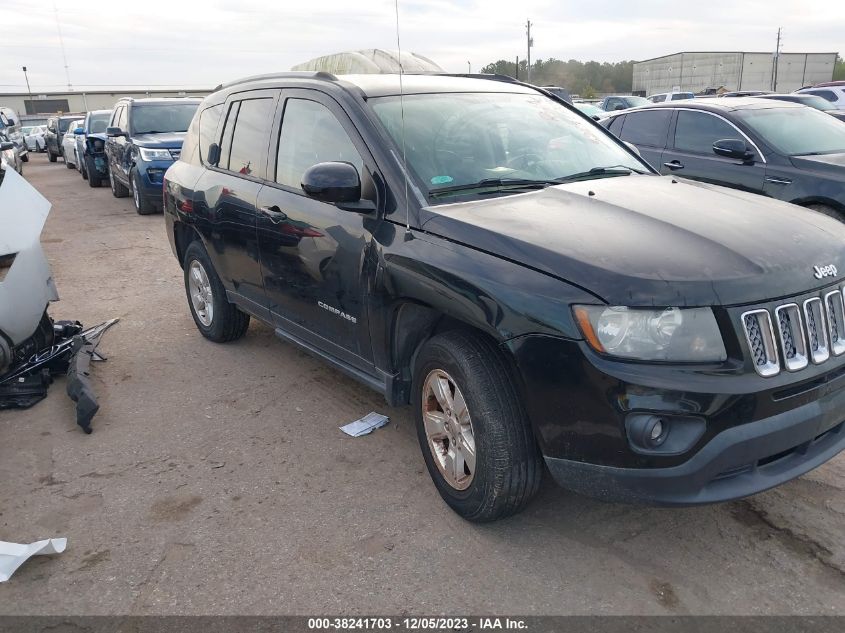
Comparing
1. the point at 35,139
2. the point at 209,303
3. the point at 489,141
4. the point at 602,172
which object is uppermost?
the point at 489,141

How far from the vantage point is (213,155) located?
4.82m

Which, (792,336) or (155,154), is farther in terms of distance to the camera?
(155,154)

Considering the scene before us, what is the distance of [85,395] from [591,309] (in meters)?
3.10

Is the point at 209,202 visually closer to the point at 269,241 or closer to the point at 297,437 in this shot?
the point at 269,241

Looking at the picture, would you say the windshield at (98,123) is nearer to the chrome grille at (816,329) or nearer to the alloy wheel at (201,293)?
the alloy wheel at (201,293)

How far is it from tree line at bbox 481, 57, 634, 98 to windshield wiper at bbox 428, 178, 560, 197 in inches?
2174

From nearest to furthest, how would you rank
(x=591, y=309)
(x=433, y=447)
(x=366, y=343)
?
(x=591, y=309), (x=433, y=447), (x=366, y=343)

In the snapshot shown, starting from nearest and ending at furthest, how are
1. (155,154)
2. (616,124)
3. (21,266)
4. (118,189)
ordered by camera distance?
(21,266) < (616,124) < (155,154) < (118,189)

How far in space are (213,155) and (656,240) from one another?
3.31 meters

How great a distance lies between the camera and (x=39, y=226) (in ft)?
15.3

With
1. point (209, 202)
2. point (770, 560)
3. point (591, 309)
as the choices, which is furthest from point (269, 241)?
point (770, 560)

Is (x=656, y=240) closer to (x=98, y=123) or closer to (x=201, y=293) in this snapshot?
(x=201, y=293)

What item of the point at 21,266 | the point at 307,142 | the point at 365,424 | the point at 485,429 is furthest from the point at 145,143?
the point at 485,429

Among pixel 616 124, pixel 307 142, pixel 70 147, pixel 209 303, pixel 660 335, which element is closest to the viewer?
pixel 660 335
